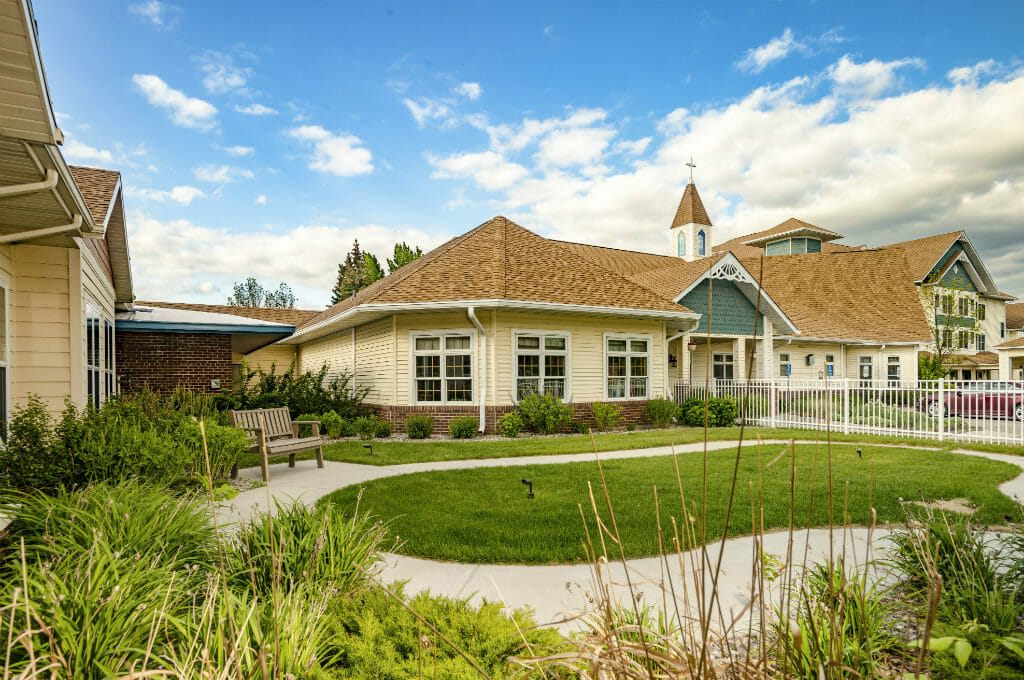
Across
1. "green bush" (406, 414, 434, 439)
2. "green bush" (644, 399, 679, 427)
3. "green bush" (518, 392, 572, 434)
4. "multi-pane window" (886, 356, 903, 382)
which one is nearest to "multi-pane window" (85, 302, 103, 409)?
"green bush" (406, 414, 434, 439)

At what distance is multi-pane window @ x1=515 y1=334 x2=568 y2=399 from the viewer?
540 inches

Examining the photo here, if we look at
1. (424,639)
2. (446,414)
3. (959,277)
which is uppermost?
(959,277)

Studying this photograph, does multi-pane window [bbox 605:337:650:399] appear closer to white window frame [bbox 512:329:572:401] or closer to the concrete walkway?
white window frame [bbox 512:329:572:401]

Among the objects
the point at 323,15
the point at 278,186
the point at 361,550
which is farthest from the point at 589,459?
the point at 278,186

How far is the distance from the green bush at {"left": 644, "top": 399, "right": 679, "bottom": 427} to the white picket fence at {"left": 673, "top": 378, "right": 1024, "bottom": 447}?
1.78 m

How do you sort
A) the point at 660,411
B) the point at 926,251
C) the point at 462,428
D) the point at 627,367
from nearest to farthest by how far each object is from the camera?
the point at 462,428 → the point at 660,411 → the point at 627,367 → the point at 926,251

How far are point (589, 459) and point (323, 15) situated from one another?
9713mm

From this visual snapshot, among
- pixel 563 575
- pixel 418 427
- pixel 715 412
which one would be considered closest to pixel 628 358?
pixel 715 412

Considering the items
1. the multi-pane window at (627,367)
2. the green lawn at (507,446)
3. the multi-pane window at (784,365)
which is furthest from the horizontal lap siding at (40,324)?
the multi-pane window at (784,365)

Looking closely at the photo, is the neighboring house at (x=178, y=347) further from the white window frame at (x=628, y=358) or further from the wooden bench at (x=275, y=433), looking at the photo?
the white window frame at (x=628, y=358)

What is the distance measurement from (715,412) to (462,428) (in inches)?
306

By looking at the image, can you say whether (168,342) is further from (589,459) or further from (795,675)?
(795,675)

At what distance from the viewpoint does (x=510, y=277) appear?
14.3 metres

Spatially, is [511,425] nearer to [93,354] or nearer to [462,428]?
[462,428]
